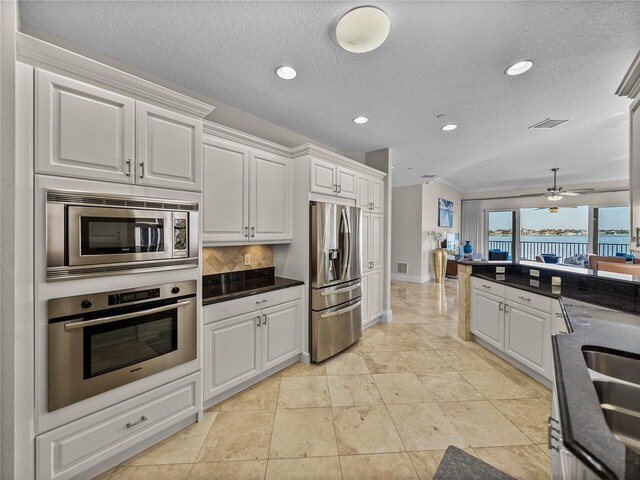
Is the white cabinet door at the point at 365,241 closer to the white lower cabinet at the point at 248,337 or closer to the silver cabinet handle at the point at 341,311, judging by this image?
the silver cabinet handle at the point at 341,311

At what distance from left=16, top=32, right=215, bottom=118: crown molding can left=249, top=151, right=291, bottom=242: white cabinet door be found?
2.72 ft

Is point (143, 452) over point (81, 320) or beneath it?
beneath

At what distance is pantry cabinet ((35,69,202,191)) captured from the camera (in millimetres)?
1346

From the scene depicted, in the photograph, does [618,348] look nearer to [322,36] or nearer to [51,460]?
[322,36]

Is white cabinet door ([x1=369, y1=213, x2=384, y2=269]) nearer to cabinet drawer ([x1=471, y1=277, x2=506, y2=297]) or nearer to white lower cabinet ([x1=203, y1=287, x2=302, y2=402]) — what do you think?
cabinet drawer ([x1=471, y1=277, x2=506, y2=297])

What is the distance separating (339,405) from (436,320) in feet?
8.82

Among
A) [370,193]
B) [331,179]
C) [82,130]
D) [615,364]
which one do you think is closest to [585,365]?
[615,364]

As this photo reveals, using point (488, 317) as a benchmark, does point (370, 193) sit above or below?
above

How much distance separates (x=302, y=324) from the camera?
9.20ft

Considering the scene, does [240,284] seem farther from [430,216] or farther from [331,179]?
[430,216]

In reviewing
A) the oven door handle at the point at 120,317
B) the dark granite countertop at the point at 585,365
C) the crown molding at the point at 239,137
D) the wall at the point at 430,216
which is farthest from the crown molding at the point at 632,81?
the wall at the point at 430,216

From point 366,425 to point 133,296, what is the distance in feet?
6.03

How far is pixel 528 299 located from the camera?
2521mm

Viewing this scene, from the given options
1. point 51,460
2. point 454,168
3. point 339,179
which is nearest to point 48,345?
point 51,460
